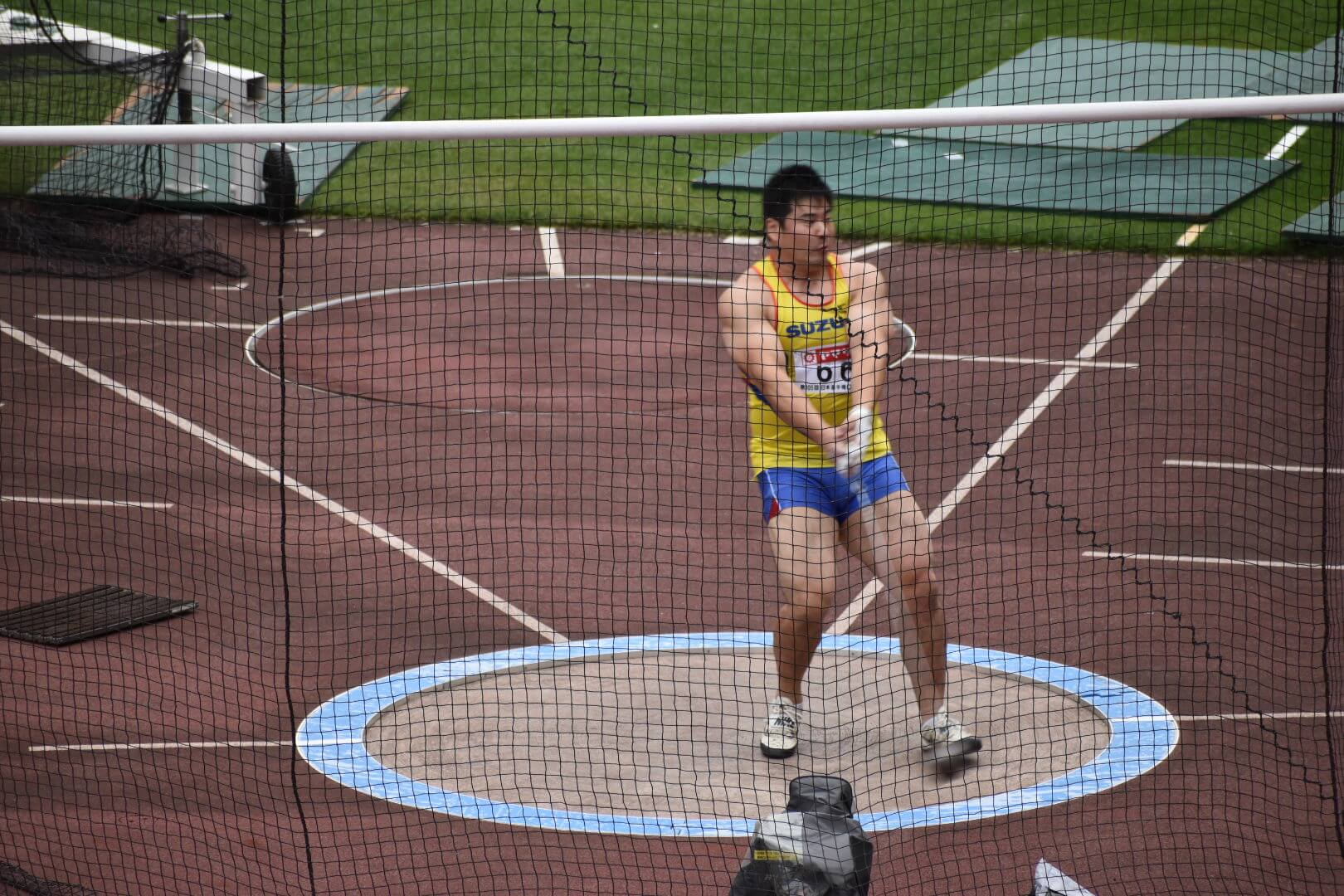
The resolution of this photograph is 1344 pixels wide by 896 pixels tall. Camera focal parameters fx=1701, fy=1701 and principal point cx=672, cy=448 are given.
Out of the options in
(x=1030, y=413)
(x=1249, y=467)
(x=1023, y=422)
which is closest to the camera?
(x=1249, y=467)

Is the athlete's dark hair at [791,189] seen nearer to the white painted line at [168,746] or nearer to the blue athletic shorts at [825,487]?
the blue athletic shorts at [825,487]

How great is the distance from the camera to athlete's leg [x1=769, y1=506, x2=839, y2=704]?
21.4ft

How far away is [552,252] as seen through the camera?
57.0ft

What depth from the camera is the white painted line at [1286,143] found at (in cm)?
2041

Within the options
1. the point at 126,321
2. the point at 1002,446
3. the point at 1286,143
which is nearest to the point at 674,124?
the point at 1002,446

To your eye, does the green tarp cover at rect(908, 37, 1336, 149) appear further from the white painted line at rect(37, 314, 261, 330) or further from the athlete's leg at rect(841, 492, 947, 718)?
the athlete's leg at rect(841, 492, 947, 718)

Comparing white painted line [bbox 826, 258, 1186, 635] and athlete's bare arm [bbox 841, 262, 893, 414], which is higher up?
athlete's bare arm [bbox 841, 262, 893, 414]

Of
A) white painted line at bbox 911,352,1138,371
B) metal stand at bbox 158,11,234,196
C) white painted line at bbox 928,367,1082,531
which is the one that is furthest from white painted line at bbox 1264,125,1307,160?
metal stand at bbox 158,11,234,196

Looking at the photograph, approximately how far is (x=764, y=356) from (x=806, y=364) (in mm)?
237

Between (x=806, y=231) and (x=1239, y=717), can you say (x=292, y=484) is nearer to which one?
(x=806, y=231)

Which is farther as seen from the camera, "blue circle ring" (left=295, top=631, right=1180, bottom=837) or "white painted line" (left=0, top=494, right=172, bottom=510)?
"white painted line" (left=0, top=494, right=172, bottom=510)

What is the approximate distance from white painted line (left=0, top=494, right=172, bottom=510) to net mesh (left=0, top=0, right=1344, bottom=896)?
0.10 ft

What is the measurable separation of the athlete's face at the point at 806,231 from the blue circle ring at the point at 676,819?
1976mm

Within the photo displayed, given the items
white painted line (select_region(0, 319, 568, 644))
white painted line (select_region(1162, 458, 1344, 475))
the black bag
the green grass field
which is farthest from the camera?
the green grass field
